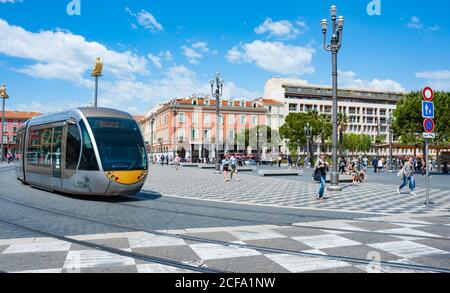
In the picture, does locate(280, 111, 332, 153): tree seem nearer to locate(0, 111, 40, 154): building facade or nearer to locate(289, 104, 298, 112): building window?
locate(289, 104, 298, 112): building window

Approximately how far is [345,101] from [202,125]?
138 ft

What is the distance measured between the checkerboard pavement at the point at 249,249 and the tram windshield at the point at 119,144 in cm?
487

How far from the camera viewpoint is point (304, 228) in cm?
782

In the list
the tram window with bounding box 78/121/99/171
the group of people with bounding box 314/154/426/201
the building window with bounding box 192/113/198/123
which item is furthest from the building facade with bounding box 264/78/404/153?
the tram window with bounding box 78/121/99/171

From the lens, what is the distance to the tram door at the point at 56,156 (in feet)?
41.0

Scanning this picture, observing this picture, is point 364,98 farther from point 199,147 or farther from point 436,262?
point 436,262

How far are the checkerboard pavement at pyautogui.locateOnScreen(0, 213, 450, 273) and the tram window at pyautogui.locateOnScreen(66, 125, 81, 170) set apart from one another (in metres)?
5.53

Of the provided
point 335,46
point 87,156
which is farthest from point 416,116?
point 87,156

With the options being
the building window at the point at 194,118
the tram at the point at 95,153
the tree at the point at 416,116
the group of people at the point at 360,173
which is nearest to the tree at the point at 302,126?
the building window at the point at 194,118

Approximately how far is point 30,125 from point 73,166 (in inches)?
210

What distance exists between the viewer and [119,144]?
11766mm

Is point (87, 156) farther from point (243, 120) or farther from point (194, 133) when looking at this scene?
point (243, 120)

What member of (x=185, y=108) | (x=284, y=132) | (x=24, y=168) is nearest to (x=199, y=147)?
(x=185, y=108)

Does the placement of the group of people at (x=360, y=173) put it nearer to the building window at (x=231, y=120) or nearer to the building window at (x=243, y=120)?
the building window at (x=231, y=120)
